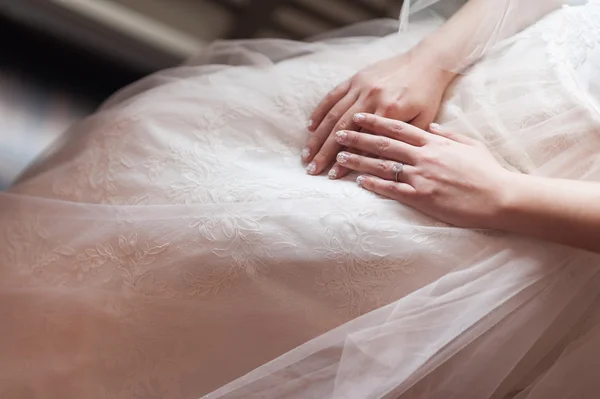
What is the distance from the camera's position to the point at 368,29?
1.13m

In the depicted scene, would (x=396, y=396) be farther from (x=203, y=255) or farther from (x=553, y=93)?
(x=553, y=93)

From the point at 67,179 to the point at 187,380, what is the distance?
282 mm

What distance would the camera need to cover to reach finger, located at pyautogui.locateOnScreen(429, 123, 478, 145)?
2.56ft

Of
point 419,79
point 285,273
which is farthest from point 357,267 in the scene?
point 419,79

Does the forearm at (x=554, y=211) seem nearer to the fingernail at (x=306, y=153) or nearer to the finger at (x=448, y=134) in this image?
the finger at (x=448, y=134)

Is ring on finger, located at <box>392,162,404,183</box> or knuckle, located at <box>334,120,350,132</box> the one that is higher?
knuckle, located at <box>334,120,350,132</box>

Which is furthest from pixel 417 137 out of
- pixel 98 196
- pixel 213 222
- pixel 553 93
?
pixel 98 196

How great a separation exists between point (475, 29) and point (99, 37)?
91 centimetres

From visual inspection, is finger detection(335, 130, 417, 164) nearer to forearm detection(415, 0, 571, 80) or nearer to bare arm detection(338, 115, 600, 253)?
bare arm detection(338, 115, 600, 253)

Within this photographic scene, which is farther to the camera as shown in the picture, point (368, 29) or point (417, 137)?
point (368, 29)

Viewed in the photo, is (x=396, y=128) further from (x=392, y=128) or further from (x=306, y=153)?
(x=306, y=153)

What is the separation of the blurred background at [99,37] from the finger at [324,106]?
26.2 inches

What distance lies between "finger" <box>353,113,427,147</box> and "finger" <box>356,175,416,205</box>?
73mm

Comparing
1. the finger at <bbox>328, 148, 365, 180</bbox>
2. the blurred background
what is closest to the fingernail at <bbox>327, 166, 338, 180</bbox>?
the finger at <bbox>328, 148, 365, 180</bbox>
